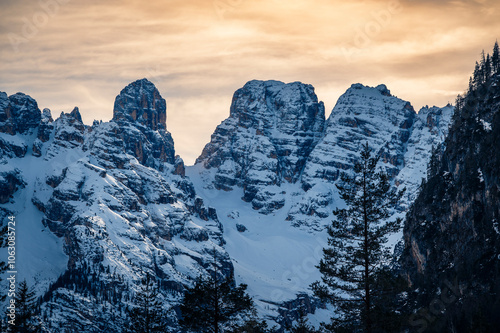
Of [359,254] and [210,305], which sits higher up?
[359,254]

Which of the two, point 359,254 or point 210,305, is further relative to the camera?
point 210,305

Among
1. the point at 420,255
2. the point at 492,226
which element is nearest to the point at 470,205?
the point at 492,226

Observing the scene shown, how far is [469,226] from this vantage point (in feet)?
571

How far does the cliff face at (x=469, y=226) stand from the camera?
15088cm

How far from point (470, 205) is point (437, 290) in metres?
26.2

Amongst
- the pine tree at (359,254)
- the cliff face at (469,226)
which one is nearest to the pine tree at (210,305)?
the pine tree at (359,254)

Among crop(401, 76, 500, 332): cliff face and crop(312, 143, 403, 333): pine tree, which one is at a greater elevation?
crop(401, 76, 500, 332): cliff face

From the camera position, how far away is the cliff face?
495 ft

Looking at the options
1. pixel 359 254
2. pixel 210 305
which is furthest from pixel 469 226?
pixel 359 254

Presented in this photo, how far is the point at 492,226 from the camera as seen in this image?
6309 inches

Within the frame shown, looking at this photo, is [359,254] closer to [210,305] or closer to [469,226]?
[210,305]

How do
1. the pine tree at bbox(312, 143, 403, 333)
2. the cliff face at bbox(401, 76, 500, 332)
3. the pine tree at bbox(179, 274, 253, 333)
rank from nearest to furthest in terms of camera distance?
1. the pine tree at bbox(312, 143, 403, 333)
2. the pine tree at bbox(179, 274, 253, 333)
3. the cliff face at bbox(401, 76, 500, 332)

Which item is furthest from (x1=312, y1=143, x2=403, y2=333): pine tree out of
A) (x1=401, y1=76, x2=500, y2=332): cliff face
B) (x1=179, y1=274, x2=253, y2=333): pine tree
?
(x1=401, y1=76, x2=500, y2=332): cliff face

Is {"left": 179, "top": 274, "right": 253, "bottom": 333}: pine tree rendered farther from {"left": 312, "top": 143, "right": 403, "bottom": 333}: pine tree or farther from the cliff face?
the cliff face
